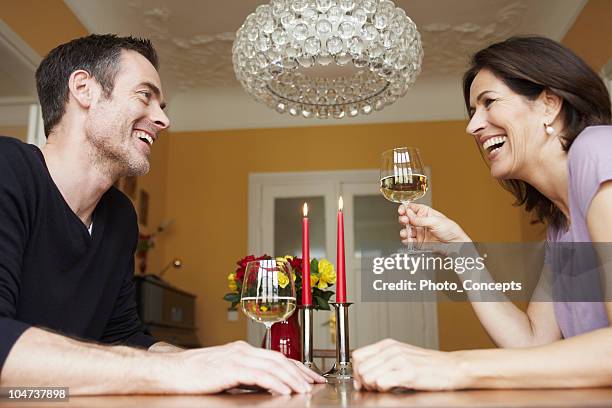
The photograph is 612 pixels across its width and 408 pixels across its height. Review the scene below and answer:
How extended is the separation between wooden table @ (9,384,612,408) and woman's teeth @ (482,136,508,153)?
0.88 m

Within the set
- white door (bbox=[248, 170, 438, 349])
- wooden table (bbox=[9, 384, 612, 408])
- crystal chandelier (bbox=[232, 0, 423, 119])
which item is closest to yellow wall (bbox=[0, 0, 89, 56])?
crystal chandelier (bbox=[232, 0, 423, 119])

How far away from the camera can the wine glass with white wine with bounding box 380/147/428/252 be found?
1.45 m

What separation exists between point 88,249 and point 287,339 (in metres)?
0.57

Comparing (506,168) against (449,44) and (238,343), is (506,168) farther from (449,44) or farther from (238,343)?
(449,44)

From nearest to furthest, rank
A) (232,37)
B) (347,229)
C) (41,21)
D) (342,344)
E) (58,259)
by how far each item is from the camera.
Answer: (342,344), (58,259), (41,21), (232,37), (347,229)

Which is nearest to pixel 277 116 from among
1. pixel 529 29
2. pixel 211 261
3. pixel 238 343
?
pixel 211 261

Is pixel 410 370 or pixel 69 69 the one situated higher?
pixel 69 69

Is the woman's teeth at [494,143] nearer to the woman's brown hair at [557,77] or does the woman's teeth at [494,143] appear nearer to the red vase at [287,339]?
the woman's brown hair at [557,77]

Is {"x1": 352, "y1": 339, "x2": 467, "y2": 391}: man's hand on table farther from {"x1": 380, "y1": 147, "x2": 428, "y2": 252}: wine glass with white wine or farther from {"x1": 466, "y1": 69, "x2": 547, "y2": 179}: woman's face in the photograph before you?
{"x1": 466, "y1": 69, "x2": 547, "y2": 179}: woman's face

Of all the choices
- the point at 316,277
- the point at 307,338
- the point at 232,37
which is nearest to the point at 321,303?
the point at 316,277

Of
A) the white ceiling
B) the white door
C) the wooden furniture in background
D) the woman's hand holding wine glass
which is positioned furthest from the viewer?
the white door

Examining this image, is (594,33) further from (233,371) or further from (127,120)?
(233,371)

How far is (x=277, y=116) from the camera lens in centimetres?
586

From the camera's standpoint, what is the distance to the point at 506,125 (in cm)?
154
